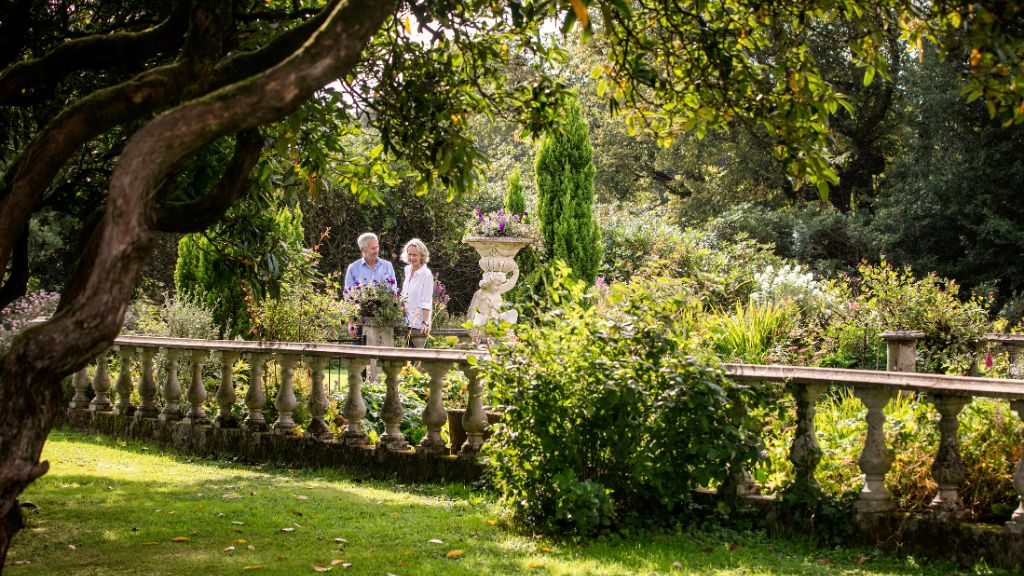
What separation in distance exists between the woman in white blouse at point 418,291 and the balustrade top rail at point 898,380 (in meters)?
7.25

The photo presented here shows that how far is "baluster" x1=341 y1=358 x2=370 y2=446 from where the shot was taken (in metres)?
7.70

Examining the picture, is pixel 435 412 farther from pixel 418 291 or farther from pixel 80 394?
pixel 418 291

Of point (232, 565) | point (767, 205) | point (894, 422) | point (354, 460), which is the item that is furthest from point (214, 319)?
point (767, 205)

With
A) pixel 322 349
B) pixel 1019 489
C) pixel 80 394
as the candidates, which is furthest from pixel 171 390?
pixel 1019 489

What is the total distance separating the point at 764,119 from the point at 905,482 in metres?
2.16

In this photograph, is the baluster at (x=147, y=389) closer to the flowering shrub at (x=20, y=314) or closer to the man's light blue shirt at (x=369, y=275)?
the flowering shrub at (x=20, y=314)

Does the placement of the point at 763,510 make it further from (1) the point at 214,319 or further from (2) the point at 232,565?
(1) the point at 214,319

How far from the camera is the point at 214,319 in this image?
1351 cm

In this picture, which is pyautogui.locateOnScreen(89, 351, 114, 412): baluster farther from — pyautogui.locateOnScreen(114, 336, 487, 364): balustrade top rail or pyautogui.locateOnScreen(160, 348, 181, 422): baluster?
pyautogui.locateOnScreen(160, 348, 181, 422): baluster

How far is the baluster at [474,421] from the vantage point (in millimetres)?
6914

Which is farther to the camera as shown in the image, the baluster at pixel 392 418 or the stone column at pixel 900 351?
the stone column at pixel 900 351

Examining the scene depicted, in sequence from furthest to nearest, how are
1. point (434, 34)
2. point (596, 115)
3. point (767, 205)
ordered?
1. point (596, 115)
2. point (767, 205)
3. point (434, 34)

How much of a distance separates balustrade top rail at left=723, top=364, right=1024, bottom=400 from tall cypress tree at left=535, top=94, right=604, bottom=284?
1253 cm

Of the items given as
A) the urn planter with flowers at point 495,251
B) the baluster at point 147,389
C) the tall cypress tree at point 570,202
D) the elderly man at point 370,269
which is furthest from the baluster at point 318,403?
the tall cypress tree at point 570,202
